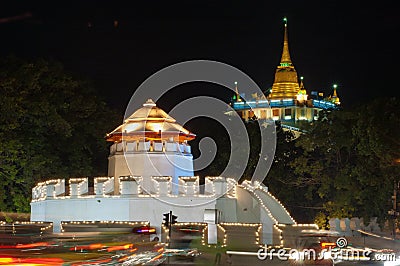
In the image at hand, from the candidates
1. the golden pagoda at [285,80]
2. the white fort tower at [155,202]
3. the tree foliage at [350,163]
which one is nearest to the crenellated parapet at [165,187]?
the white fort tower at [155,202]

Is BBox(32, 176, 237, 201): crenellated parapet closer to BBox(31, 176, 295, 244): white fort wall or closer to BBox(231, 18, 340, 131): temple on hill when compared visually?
BBox(31, 176, 295, 244): white fort wall

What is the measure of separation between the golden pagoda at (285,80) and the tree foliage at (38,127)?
77.6 m

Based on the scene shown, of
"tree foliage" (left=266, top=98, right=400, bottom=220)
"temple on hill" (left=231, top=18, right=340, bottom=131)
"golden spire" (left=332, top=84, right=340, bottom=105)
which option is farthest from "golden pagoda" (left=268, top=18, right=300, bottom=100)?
"tree foliage" (left=266, top=98, right=400, bottom=220)

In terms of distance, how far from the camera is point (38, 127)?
41.8 metres

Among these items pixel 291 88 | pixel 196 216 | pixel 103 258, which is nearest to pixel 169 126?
pixel 196 216

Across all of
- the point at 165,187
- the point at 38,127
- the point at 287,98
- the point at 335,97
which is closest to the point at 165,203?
the point at 165,187

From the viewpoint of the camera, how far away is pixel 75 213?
32562 millimetres

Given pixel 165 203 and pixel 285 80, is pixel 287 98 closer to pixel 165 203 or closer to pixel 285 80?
pixel 285 80

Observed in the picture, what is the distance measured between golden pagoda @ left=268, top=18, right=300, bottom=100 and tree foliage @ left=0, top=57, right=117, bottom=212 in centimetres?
7758

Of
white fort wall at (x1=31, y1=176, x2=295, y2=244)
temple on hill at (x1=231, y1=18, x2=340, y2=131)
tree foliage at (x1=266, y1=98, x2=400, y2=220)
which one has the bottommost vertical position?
white fort wall at (x1=31, y1=176, x2=295, y2=244)

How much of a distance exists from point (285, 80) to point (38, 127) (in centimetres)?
8433

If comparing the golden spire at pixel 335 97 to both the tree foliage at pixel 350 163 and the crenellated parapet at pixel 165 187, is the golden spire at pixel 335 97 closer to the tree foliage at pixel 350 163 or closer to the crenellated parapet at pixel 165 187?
the tree foliage at pixel 350 163

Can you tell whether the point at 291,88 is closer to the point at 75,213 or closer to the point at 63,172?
the point at 63,172

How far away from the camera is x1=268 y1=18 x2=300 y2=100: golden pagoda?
122688 millimetres
